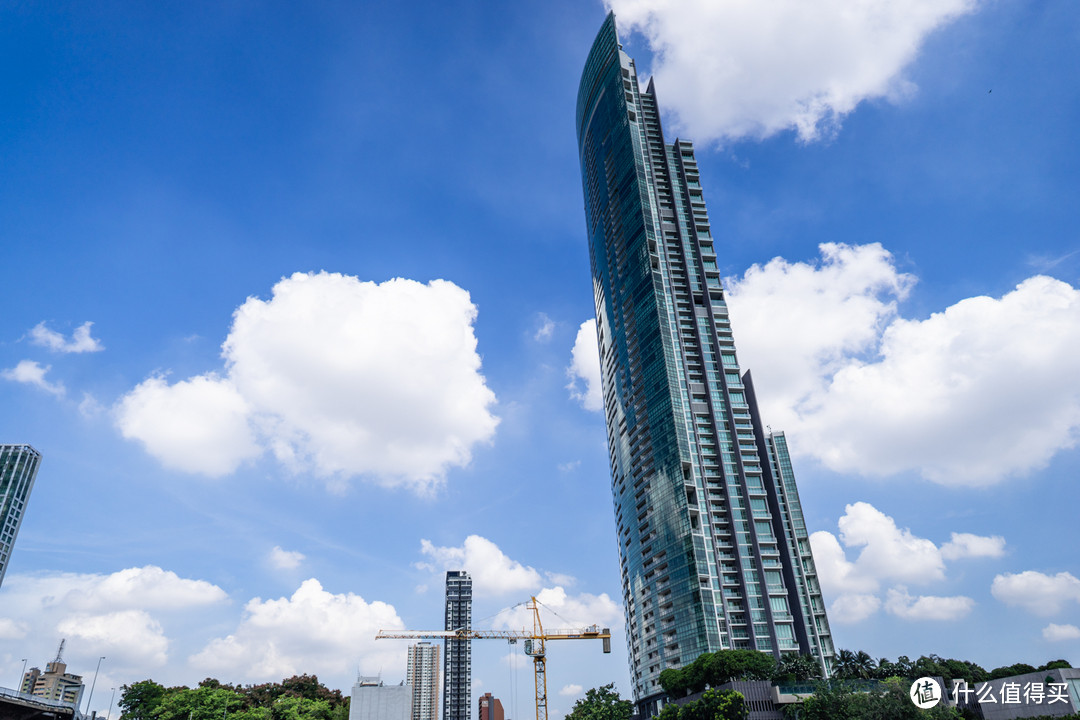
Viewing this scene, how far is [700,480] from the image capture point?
14900 cm

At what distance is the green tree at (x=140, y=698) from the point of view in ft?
355

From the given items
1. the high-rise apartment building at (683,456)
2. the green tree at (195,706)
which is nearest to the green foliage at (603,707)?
the high-rise apartment building at (683,456)

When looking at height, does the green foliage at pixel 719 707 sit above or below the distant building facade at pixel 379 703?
below

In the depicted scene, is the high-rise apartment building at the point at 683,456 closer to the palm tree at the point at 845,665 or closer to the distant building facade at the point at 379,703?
the palm tree at the point at 845,665

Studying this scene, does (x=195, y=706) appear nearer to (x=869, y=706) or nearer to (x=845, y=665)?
(x=869, y=706)

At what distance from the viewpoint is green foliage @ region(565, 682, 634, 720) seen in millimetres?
128500

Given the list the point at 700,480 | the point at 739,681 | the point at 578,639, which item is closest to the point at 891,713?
the point at 739,681

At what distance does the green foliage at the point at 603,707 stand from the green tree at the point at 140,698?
252 ft

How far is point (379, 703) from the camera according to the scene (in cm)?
15288

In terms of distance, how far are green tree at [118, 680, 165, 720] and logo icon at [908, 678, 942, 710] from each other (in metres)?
110

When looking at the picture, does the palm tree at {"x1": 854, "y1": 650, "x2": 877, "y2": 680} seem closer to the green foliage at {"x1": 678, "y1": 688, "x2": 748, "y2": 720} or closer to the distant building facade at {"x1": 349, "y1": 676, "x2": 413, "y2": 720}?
the green foliage at {"x1": 678, "y1": 688, "x2": 748, "y2": 720}

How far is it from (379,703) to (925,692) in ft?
407

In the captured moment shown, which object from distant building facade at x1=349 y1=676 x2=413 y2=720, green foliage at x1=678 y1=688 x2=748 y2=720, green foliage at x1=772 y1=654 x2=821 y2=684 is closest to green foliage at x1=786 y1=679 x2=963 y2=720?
green foliage at x1=678 y1=688 x2=748 y2=720

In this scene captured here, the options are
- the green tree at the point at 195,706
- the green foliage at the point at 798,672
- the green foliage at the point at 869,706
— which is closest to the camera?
the green foliage at the point at 869,706
